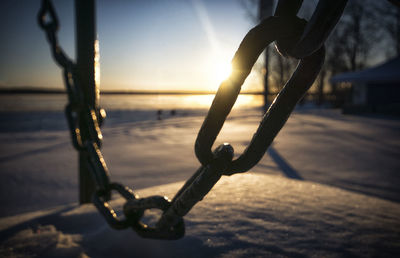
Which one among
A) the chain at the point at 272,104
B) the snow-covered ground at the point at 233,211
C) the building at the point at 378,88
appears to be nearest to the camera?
the chain at the point at 272,104

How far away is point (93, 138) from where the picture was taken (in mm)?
1202

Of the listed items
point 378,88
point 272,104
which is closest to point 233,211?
point 272,104

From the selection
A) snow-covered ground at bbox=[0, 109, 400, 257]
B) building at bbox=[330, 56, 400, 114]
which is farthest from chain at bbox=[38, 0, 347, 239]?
building at bbox=[330, 56, 400, 114]

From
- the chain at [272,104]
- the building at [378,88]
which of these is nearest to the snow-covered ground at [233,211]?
the chain at [272,104]

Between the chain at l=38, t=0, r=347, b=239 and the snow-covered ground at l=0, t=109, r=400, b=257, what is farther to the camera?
the snow-covered ground at l=0, t=109, r=400, b=257

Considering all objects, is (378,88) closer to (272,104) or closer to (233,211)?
(233,211)

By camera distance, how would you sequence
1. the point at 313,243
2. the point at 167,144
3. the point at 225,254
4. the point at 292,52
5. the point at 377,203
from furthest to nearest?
the point at 167,144 < the point at 377,203 < the point at 313,243 < the point at 225,254 < the point at 292,52

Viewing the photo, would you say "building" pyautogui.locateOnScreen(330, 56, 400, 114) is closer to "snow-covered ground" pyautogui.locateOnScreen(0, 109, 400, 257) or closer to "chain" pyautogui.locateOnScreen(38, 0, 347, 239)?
"snow-covered ground" pyautogui.locateOnScreen(0, 109, 400, 257)

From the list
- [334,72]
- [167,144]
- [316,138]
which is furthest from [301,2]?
[334,72]

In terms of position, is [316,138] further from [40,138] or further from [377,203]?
[40,138]

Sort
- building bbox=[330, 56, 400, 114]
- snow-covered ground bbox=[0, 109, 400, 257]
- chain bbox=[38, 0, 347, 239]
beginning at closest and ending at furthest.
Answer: chain bbox=[38, 0, 347, 239], snow-covered ground bbox=[0, 109, 400, 257], building bbox=[330, 56, 400, 114]

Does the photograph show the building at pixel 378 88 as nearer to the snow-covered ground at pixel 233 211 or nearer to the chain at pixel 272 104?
the snow-covered ground at pixel 233 211

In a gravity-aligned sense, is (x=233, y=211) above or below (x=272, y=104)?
below

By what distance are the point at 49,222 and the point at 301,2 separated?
2125mm
